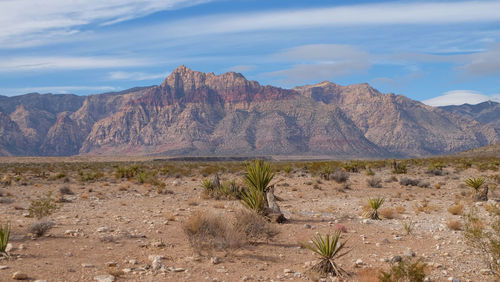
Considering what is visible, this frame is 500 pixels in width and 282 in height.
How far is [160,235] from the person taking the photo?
11.1 m

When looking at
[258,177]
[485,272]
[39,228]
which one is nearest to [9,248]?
[39,228]

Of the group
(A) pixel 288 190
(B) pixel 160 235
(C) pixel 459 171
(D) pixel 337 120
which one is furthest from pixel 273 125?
(B) pixel 160 235

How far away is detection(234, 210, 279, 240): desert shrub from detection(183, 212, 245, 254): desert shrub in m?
0.43

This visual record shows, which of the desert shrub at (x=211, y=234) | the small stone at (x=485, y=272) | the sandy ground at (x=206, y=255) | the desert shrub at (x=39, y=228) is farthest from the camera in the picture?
the desert shrub at (x=39, y=228)

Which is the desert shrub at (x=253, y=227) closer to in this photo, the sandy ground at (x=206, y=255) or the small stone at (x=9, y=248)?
the sandy ground at (x=206, y=255)

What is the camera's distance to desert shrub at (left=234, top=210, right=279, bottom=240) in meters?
10.5

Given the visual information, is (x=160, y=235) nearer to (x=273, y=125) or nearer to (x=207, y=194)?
(x=207, y=194)

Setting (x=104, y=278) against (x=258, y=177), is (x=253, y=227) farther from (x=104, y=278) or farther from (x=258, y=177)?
(x=104, y=278)

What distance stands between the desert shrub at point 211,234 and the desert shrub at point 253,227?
1.41 ft

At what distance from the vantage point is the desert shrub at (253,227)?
34.6 ft

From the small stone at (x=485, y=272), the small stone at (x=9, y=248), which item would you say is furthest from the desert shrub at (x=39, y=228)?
the small stone at (x=485, y=272)

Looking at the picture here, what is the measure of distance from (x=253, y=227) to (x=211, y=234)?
1195mm

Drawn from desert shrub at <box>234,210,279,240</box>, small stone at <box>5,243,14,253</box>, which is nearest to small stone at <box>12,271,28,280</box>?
small stone at <box>5,243,14,253</box>

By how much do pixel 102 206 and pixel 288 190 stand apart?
35.5 feet
